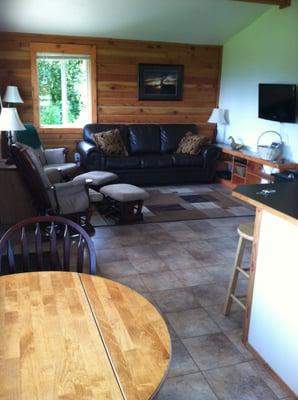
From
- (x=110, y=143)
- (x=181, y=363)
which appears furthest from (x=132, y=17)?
(x=181, y=363)

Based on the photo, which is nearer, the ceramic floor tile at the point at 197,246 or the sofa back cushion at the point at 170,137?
the ceramic floor tile at the point at 197,246

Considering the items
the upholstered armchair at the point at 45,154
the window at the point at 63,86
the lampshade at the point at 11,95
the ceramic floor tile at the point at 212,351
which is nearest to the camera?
→ the ceramic floor tile at the point at 212,351

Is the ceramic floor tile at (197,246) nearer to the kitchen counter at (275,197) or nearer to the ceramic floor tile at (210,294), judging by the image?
the ceramic floor tile at (210,294)

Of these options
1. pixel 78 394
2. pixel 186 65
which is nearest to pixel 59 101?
pixel 186 65

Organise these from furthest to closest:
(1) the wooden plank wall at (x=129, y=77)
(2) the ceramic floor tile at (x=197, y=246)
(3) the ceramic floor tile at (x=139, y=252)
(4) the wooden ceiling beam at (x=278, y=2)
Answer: (1) the wooden plank wall at (x=129, y=77)
(4) the wooden ceiling beam at (x=278, y=2)
(2) the ceramic floor tile at (x=197, y=246)
(3) the ceramic floor tile at (x=139, y=252)

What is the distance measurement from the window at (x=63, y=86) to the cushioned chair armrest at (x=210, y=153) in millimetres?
1976

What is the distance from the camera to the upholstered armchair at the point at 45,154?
5394 mm

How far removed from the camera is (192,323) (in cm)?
260

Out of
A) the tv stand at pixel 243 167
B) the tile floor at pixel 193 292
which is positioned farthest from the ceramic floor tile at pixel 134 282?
the tv stand at pixel 243 167

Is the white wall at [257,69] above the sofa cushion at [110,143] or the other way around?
above

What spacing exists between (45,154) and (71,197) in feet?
7.07

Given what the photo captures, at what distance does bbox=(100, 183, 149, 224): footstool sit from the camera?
14.3 feet

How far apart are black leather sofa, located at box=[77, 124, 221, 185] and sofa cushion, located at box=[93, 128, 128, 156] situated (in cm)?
13

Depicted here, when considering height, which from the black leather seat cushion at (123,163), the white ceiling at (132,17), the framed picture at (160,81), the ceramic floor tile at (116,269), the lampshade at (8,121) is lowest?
the ceramic floor tile at (116,269)
